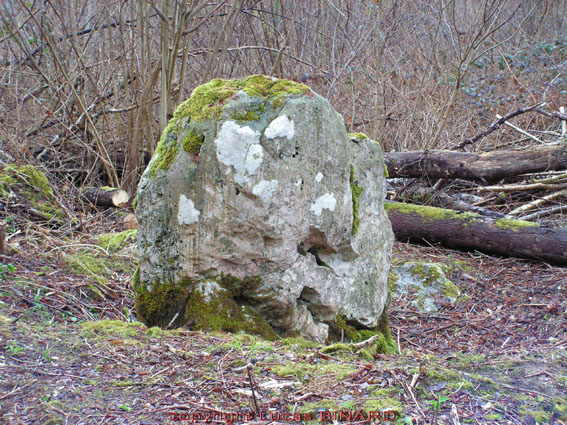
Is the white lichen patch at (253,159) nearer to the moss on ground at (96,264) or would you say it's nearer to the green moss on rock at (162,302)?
the green moss on rock at (162,302)

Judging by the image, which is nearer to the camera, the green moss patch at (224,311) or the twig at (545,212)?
the green moss patch at (224,311)

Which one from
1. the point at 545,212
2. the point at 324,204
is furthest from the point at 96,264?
the point at 545,212

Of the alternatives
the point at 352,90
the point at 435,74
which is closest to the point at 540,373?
the point at 352,90

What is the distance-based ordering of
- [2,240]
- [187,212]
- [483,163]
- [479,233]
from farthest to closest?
[483,163] → [479,233] → [2,240] → [187,212]

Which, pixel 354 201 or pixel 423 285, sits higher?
pixel 354 201

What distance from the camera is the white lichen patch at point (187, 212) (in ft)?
12.1

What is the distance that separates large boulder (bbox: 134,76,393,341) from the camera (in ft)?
11.9

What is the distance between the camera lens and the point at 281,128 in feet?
12.0

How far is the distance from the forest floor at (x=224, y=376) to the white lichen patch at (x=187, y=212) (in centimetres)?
74

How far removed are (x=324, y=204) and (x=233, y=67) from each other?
638cm

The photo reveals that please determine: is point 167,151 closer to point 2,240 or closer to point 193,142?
point 193,142

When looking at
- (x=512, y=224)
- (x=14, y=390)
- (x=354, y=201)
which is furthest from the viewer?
(x=512, y=224)

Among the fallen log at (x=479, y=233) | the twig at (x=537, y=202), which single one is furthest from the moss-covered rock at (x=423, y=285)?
the twig at (x=537, y=202)

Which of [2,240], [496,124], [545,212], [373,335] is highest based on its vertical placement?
[496,124]
